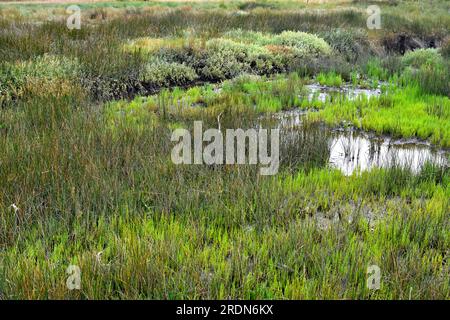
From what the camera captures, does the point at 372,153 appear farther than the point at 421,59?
No

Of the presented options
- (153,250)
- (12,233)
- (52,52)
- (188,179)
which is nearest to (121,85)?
(52,52)

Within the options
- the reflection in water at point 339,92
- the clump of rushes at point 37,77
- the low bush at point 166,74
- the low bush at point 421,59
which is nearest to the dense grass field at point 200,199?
the clump of rushes at point 37,77

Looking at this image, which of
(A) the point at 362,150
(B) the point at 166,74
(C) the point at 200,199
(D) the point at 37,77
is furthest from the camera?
(B) the point at 166,74

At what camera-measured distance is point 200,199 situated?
5270mm

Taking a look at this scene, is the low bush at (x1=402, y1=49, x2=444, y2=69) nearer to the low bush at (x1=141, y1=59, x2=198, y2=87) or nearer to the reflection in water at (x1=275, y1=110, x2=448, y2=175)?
the low bush at (x1=141, y1=59, x2=198, y2=87)

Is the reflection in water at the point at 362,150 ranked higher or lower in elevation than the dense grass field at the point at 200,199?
lower

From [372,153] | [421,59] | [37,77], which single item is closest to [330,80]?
[421,59]

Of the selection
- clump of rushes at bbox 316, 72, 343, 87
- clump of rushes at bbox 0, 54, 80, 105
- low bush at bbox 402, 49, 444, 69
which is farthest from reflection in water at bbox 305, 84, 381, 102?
clump of rushes at bbox 0, 54, 80, 105

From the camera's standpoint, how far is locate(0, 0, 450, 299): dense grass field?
364cm

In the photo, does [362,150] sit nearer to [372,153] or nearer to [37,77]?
[372,153]

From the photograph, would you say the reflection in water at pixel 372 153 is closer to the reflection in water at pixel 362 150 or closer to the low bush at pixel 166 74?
the reflection in water at pixel 362 150

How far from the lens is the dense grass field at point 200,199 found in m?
3.64

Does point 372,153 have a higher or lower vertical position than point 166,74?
lower

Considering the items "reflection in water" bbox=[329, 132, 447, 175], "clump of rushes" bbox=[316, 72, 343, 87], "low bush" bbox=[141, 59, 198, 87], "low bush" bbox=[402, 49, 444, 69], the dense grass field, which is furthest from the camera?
"low bush" bbox=[402, 49, 444, 69]
